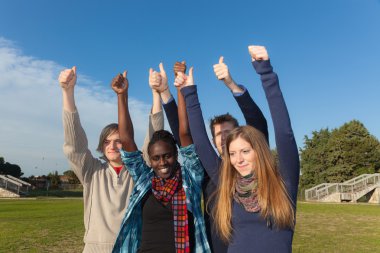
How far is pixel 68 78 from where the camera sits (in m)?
3.43

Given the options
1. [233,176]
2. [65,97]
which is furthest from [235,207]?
[65,97]

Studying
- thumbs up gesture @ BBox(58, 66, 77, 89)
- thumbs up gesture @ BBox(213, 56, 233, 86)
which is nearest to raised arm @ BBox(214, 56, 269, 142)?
thumbs up gesture @ BBox(213, 56, 233, 86)

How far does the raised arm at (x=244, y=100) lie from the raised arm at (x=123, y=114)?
34.5 inches

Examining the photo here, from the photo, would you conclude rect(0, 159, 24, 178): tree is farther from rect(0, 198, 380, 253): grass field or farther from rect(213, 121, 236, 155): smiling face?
rect(213, 121, 236, 155): smiling face

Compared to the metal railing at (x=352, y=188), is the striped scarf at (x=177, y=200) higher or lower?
higher

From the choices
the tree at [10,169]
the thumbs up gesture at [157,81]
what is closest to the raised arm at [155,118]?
the thumbs up gesture at [157,81]

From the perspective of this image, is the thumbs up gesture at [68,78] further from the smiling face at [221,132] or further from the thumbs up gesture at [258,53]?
the thumbs up gesture at [258,53]

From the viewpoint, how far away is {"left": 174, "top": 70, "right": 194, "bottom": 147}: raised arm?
3.29 m

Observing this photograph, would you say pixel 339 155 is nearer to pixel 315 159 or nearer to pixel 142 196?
pixel 315 159

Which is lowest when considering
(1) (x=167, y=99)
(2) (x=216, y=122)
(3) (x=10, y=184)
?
(3) (x=10, y=184)

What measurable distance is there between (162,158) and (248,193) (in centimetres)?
85

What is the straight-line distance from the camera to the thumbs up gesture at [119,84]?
131 inches

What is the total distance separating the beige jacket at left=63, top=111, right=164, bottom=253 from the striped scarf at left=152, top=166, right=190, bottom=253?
466 millimetres

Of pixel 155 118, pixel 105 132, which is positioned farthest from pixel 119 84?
pixel 155 118
